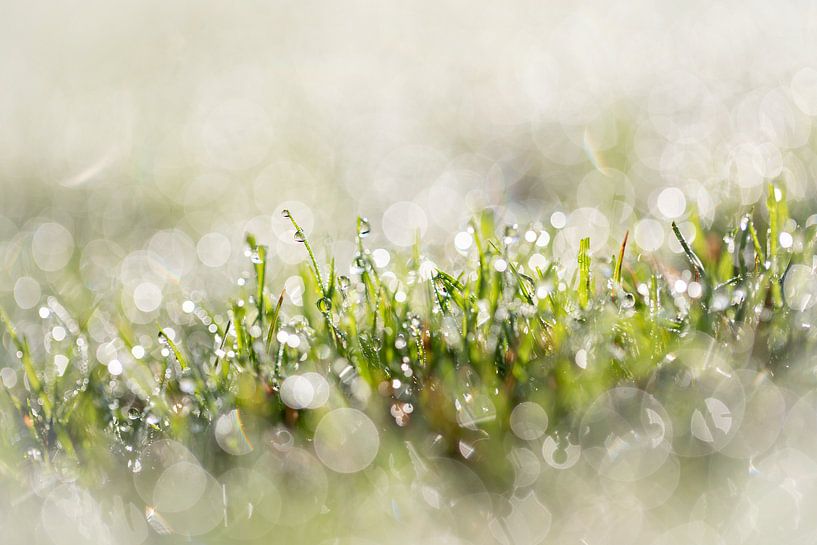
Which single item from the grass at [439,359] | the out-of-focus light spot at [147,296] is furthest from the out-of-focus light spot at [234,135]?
the grass at [439,359]

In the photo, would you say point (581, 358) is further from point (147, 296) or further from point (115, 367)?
point (147, 296)

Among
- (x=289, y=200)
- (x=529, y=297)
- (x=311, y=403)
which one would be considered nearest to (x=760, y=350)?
(x=529, y=297)

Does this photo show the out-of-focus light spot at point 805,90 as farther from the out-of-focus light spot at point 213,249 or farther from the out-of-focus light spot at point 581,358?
the out-of-focus light spot at point 213,249

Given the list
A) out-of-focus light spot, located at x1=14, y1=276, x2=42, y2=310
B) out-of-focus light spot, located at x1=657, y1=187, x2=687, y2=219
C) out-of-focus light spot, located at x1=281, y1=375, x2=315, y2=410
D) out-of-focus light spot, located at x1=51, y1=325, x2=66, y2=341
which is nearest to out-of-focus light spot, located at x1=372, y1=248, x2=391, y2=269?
out-of-focus light spot, located at x1=281, y1=375, x2=315, y2=410

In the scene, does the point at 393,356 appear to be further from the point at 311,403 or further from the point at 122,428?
the point at 122,428

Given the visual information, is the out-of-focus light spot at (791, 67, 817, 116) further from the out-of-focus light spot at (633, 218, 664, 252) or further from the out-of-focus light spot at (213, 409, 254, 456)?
the out-of-focus light spot at (213, 409, 254, 456)

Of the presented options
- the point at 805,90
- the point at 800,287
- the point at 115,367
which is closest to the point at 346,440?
the point at 115,367
